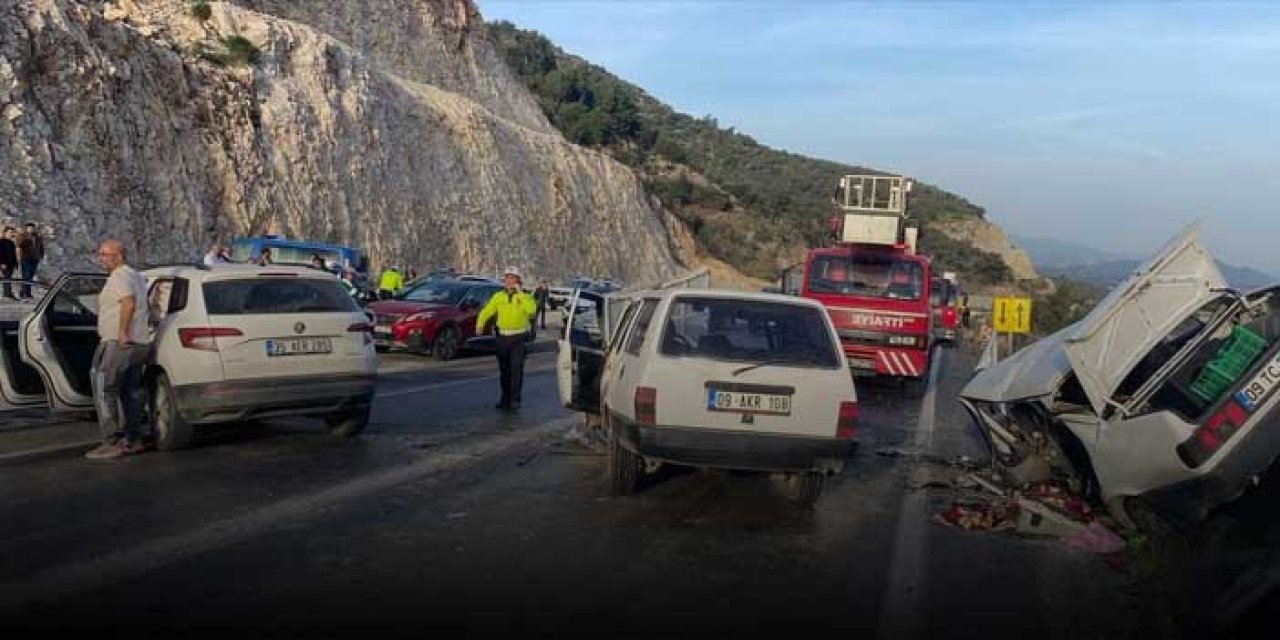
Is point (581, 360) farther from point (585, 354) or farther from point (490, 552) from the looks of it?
point (490, 552)

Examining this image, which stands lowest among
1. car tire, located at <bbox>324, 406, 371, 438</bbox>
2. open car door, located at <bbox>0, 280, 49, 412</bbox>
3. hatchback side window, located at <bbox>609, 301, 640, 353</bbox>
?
car tire, located at <bbox>324, 406, 371, 438</bbox>

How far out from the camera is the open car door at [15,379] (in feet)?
31.3

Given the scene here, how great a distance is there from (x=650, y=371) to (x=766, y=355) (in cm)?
88

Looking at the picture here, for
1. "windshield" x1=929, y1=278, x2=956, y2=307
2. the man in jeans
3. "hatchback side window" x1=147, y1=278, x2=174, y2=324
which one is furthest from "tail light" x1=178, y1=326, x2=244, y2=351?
"windshield" x1=929, y1=278, x2=956, y2=307

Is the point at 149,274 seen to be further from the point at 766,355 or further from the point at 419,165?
the point at 419,165

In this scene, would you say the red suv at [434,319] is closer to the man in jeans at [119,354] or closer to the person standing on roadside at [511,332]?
the person standing on roadside at [511,332]

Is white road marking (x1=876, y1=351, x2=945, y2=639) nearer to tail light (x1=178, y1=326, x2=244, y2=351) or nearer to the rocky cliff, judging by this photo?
tail light (x1=178, y1=326, x2=244, y2=351)

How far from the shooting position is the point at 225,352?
29.4 feet

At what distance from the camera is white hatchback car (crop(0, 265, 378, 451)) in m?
8.96

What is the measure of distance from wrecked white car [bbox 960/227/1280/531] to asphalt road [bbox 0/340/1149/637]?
0.65 meters

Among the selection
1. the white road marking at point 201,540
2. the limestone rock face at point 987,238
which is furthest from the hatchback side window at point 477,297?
the limestone rock face at point 987,238

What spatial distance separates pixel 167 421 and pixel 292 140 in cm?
3146

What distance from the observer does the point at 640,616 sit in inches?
207

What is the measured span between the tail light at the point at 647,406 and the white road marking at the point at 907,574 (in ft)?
5.78
